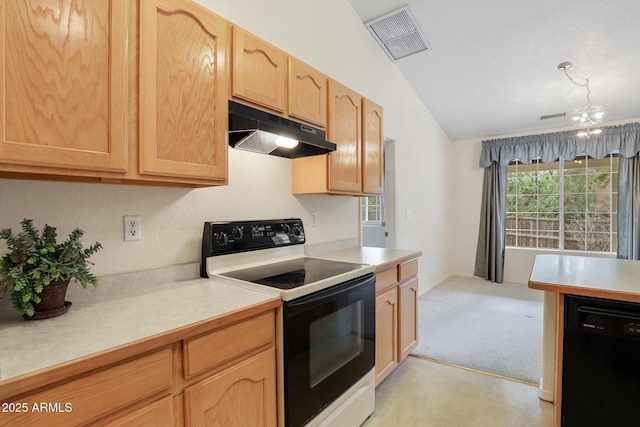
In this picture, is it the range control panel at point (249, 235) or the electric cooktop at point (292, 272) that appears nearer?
the electric cooktop at point (292, 272)

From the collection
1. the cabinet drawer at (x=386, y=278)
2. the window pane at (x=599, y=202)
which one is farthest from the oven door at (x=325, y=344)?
the window pane at (x=599, y=202)

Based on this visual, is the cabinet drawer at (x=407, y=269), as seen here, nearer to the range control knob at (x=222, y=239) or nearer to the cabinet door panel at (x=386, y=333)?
the cabinet door panel at (x=386, y=333)

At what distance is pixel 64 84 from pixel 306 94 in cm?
122

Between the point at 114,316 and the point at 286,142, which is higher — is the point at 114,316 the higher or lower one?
the lower one

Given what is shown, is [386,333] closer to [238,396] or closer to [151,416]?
[238,396]

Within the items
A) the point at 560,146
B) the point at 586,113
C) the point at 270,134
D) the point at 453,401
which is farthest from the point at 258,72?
the point at 560,146

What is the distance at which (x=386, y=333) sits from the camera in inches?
83.4

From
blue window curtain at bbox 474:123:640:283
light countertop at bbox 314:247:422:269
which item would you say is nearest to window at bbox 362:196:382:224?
light countertop at bbox 314:247:422:269

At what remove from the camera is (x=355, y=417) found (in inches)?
66.2

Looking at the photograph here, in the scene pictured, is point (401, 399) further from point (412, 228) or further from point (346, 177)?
point (412, 228)

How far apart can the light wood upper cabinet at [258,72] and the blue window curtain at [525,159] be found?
4542mm

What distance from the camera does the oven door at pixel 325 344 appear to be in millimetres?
1273

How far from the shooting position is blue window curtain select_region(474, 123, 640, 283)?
161 inches

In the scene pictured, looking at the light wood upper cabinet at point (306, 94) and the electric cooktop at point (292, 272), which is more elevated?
the light wood upper cabinet at point (306, 94)
